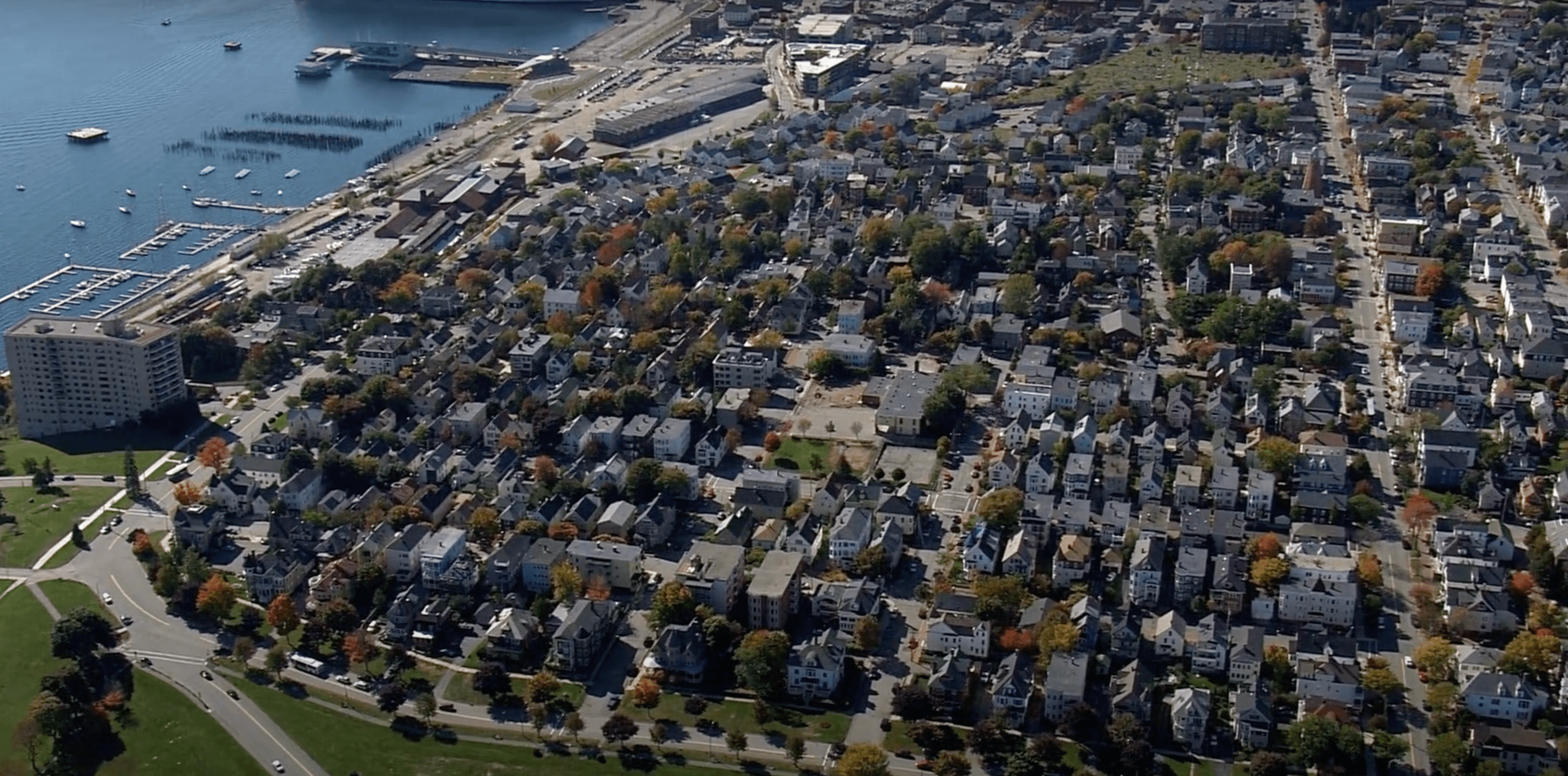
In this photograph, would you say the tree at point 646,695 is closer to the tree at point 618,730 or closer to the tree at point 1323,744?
the tree at point 618,730

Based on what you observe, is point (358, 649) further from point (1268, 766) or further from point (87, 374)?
point (1268, 766)

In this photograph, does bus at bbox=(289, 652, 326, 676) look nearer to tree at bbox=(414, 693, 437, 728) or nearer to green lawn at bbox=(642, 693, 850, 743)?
tree at bbox=(414, 693, 437, 728)

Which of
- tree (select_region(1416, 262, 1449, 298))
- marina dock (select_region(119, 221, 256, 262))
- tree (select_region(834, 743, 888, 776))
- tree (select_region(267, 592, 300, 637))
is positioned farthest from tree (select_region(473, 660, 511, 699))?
marina dock (select_region(119, 221, 256, 262))

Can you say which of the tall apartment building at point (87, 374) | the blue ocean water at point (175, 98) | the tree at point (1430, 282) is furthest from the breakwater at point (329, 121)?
the tree at point (1430, 282)

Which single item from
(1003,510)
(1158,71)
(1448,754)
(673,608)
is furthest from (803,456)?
(1158,71)

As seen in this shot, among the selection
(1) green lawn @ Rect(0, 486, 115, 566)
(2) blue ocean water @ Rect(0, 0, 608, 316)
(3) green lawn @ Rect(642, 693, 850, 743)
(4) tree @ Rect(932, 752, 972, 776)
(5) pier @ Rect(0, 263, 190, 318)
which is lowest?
(2) blue ocean water @ Rect(0, 0, 608, 316)
